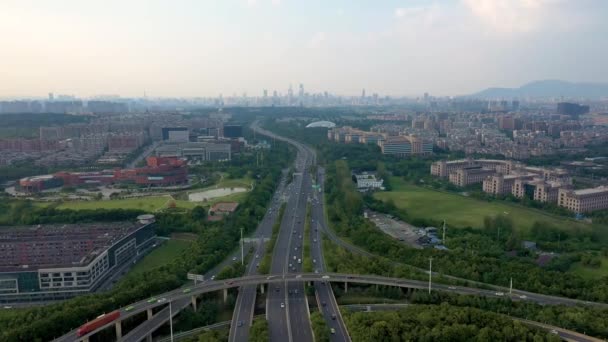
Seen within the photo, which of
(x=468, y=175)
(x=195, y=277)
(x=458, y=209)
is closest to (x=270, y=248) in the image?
(x=195, y=277)

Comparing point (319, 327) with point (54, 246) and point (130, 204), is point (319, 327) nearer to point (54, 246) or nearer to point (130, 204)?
point (54, 246)

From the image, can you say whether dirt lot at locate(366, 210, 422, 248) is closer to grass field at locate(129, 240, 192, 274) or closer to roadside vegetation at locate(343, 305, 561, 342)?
roadside vegetation at locate(343, 305, 561, 342)

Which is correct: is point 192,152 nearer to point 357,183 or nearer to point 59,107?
point 357,183

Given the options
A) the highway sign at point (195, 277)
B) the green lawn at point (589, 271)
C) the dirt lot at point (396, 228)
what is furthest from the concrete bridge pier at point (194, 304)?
the green lawn at point (589, 271)

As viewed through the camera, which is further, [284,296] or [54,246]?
[54,246]

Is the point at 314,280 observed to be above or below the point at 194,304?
above
